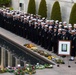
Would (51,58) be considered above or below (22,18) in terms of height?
below

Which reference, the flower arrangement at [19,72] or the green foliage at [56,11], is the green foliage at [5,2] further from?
the flower arrangement at [19,72]

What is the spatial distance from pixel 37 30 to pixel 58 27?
Result: 190cm

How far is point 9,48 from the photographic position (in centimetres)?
2406

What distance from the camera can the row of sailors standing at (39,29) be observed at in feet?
69.4

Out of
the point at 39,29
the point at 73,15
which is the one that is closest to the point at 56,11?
the point at 73,15

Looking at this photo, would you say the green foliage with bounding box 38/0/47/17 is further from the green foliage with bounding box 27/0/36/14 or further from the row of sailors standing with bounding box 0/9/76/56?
the row of sailors standing with bounding box 0/9/76/56

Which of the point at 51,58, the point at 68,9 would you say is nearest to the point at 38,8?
the point at 68,9

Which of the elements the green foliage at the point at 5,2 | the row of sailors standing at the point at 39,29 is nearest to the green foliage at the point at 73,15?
the row of sailors standing at the point at 39,29

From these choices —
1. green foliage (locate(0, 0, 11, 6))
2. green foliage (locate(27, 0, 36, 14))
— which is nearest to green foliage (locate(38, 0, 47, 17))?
green foliage (locate(27, 0, 36, 14))

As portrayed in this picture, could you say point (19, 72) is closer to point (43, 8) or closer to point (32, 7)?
point (43, 8)

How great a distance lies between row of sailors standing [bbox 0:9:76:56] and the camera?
21.1 meters

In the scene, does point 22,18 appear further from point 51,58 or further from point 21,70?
point 21,70

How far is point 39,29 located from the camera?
76.7ft

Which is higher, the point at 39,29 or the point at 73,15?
the point at 73,15
